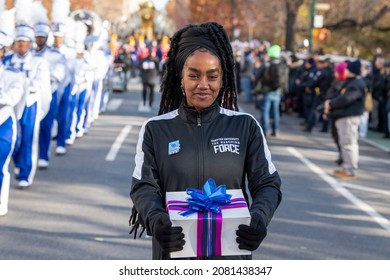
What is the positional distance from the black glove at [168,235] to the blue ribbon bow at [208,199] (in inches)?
3.7

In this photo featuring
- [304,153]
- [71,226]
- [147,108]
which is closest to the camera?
[71,226]

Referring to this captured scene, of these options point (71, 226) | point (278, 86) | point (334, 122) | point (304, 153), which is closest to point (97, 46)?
point (278, 86)

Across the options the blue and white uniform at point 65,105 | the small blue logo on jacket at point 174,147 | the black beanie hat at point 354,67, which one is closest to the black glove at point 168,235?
the small blue logo on jacket at point 174,147

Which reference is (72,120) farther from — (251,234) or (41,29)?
(251,234)

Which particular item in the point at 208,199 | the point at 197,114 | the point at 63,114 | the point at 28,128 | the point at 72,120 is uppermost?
the point at 197,114

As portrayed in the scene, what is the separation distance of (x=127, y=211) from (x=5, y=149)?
140 cm

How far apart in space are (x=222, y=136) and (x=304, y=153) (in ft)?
40.2

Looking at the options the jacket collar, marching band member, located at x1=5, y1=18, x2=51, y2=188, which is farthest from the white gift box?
marching band member, located at x1=5, y1=18, x2=51, y2=188

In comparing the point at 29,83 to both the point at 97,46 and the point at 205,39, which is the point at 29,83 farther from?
the point at 97,46

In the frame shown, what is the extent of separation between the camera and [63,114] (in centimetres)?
1488

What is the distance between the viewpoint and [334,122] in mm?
13312

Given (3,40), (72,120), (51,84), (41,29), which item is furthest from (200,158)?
(72,120)

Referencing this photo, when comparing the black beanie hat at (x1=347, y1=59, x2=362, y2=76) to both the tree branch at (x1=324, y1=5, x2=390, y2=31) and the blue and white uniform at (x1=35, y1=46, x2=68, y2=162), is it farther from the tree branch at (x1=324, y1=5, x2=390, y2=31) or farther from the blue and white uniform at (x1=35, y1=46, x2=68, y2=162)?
the tree branch at (x1=324, y1=5, x2=390, y2=31)

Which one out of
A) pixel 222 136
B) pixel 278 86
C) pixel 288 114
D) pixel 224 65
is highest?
pixel 224 65
